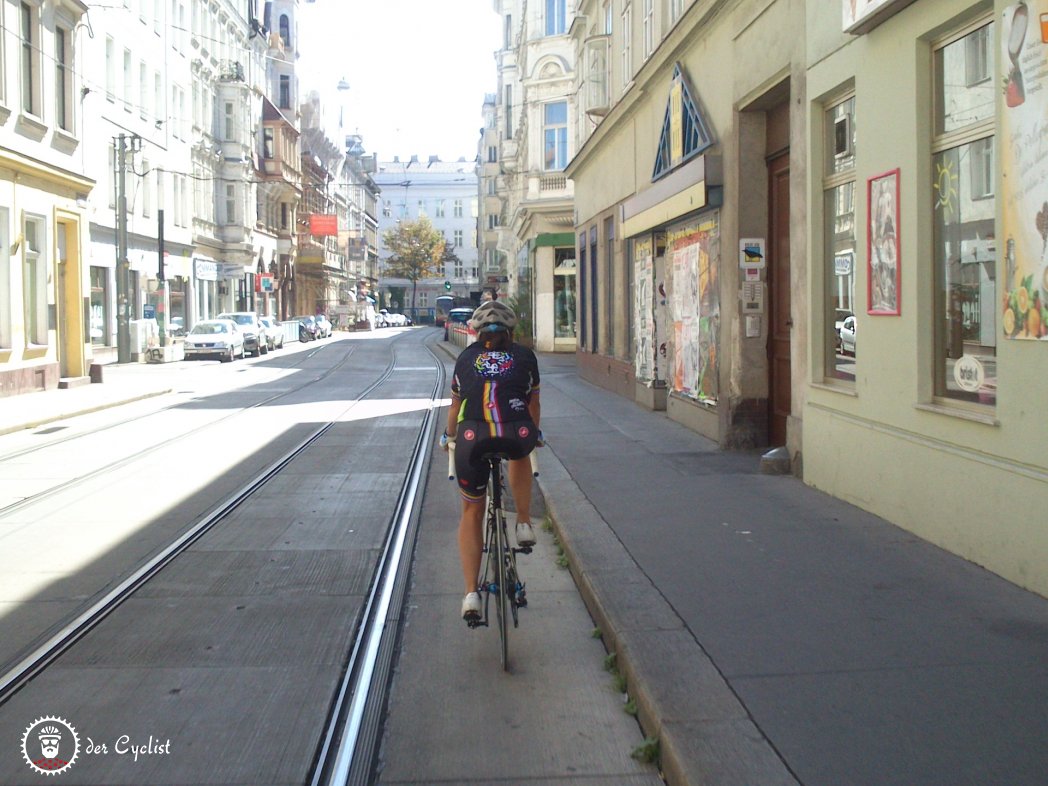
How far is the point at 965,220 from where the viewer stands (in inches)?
295

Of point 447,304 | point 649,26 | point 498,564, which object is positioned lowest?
point 498,564

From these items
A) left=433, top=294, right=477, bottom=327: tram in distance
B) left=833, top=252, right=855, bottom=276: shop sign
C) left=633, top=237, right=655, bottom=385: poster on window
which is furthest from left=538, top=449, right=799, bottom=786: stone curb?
left=433, top=294, right=477, bottom=327: tram in distance

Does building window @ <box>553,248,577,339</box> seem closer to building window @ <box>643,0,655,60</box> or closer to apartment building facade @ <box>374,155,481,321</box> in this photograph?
building window @ <box>643,0,655,60</box>

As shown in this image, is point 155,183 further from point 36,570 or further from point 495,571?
point 495,571

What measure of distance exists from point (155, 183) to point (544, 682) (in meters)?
43.1

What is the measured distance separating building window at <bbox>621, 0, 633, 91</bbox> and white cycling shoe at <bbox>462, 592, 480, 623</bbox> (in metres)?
16.4

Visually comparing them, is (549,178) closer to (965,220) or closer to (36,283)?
(36,283)

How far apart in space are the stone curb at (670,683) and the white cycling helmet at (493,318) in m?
1.60

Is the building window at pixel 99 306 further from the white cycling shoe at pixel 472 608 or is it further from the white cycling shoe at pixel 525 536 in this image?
the white cycling shoe at pixel 472 608

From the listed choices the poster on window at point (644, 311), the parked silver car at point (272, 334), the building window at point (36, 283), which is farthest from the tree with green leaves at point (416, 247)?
the poster on window at point (644, 311)

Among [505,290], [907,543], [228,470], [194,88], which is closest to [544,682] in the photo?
[907,543]

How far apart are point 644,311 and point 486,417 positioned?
13420 mm

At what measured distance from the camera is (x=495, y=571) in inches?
230

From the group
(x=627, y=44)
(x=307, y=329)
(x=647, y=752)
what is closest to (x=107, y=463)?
(x=647, y=752)
